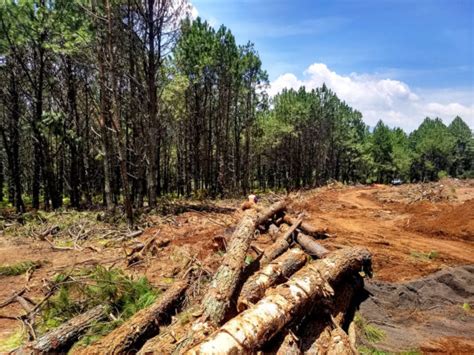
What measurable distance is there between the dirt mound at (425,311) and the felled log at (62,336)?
474 cm

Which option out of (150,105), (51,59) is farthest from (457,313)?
(51,59)

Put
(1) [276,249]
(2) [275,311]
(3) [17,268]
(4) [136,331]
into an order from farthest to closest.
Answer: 1. (3) [17,268]
2. (1) [276,249]
3. (4) [136,331]
4. (2) [275,311]

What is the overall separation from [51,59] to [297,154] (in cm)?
3755

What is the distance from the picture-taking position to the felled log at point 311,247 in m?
8.45

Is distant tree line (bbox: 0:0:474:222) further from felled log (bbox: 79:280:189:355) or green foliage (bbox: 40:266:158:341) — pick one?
felled log (bbox: 79:280:189:355)

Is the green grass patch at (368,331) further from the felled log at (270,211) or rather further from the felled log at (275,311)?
the felled log at (270,211)

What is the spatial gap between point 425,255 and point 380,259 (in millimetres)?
1916

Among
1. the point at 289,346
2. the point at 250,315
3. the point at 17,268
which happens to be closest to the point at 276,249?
the point at 289,346

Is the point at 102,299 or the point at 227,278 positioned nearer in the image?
the point at 227,278

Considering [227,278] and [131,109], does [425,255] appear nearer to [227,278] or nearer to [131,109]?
[227,278]

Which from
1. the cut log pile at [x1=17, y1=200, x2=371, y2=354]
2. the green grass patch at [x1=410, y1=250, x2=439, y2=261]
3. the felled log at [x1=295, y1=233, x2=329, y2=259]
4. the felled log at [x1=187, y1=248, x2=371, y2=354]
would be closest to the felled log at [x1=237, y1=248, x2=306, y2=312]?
the cut log pile at [x1=17, y1=200, x2=371, y2=354]

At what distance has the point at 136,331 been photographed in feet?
15.6

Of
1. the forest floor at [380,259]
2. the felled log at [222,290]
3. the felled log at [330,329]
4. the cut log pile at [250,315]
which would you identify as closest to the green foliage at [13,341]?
the forest floor at [380,259]

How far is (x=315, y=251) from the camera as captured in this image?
341 inches
